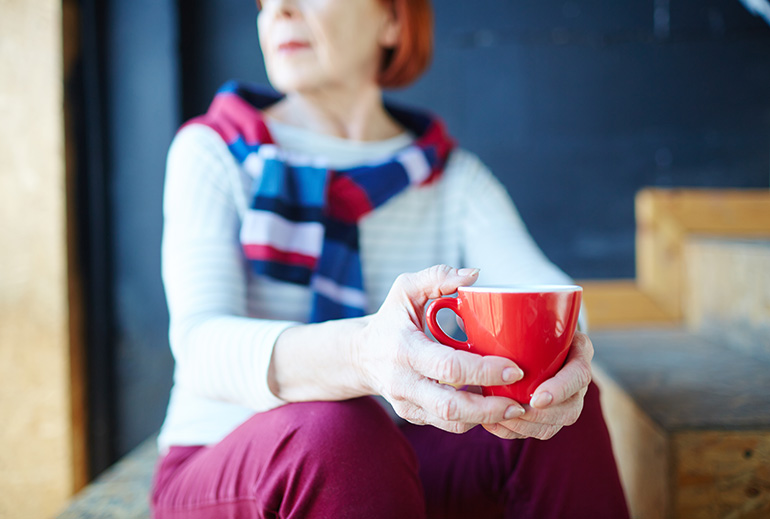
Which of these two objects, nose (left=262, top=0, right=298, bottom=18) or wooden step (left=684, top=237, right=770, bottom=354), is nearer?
nose (left=262, top=0, right=298, bottom=18)

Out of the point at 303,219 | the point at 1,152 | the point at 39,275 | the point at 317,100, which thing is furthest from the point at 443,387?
the point at 1,152

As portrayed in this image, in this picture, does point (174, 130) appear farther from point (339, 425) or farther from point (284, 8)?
point (339, 425)

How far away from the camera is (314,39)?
935 millimetres

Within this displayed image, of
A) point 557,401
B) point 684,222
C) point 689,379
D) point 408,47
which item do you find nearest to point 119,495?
point 557,401

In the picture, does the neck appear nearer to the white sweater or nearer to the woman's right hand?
the white sweater

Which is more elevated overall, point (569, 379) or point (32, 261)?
point (32, 261)

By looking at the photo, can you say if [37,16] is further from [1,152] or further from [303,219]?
[303,219]

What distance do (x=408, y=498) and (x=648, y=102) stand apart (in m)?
1.71

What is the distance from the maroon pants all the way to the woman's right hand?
0.36ft

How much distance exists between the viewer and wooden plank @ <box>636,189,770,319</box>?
1.79m

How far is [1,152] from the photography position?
4.83 ft

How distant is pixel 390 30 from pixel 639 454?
91 centimetres

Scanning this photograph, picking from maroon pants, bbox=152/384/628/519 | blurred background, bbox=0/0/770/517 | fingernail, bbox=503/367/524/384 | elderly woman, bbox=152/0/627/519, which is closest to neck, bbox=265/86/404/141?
elderly woman, bbox=152/0/627/519

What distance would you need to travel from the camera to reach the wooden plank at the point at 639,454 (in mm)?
882
